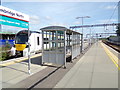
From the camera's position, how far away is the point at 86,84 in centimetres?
426

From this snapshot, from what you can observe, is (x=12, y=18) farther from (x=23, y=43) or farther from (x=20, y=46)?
(x=23, y=43)

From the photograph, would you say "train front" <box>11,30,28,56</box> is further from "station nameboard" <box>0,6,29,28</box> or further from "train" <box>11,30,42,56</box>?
"station nameboard" <box>0,6,29,28</box>

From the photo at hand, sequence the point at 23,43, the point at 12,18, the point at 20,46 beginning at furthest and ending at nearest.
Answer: the point at 23,43, the point at 20,46, the point at 12,18

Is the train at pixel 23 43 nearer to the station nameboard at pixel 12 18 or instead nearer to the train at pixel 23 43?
the train at pixel 23 43

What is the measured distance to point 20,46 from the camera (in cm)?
1108

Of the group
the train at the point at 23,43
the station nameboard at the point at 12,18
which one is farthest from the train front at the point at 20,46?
the station nameboard at the point at 12,18

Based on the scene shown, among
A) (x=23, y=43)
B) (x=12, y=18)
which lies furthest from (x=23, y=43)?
(x=12, y=18)

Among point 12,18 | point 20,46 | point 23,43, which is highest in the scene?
point 12,18

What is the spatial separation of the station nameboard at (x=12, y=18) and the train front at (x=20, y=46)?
3.48 meters

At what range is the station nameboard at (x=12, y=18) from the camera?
259 inches

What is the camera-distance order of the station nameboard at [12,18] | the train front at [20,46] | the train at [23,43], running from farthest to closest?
the train at [23,43] < the train front at [20,46] < the station nameboard at [12,18]

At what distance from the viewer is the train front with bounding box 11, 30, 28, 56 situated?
35.1 ft

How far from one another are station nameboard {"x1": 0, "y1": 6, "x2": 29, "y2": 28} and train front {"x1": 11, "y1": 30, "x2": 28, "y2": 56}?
3.48m

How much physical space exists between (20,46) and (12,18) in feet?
14.7
